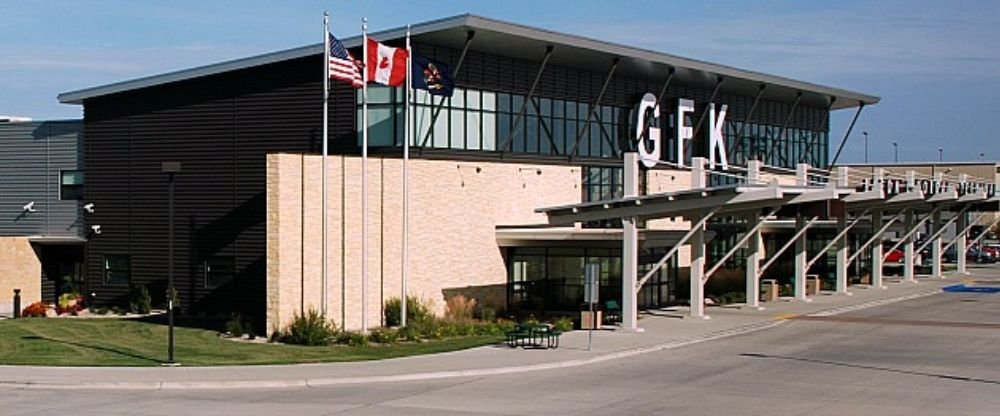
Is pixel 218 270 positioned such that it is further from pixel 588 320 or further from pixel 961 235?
pixel 961 235

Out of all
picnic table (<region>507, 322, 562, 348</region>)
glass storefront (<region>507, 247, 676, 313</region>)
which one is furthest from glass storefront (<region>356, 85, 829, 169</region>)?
picnic table (<region>507, 322, 562, 348</region>)

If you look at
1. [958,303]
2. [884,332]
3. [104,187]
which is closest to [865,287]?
[958,303]

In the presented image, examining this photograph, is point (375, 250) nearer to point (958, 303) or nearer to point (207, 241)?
point (207, 241)

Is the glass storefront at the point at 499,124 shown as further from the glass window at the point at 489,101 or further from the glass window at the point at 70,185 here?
the glass window at the point at 70,185

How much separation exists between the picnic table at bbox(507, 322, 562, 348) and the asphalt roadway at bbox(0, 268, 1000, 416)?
7.55 ft

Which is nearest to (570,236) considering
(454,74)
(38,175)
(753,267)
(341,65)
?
(454,74)

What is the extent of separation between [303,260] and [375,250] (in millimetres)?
3185

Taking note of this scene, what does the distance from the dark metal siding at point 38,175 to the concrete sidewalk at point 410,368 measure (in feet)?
78.0

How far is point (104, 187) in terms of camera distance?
1880 inches

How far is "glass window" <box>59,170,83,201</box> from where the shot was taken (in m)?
49.7

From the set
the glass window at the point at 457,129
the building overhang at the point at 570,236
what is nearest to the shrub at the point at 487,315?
the building overhang at the point at 570,236

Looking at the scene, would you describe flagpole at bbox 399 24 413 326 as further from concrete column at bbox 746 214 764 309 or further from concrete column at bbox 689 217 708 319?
concrete column at bbox 746 214 764 309

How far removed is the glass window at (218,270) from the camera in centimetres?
4322

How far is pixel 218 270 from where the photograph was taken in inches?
1710
